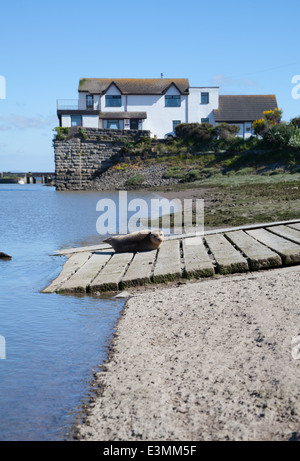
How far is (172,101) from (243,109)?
8.59 metres

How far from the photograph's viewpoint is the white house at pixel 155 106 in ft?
196

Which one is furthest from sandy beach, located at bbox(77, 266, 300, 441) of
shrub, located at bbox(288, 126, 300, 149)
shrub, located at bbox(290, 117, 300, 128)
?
shrub, located at bbox(290, 117, 300, 128)

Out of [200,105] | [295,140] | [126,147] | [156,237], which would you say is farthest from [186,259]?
[200,105]

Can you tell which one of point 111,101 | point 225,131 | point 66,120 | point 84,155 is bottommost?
point 84,155

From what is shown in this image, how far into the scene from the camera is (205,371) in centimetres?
441

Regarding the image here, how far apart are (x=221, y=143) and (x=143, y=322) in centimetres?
4073

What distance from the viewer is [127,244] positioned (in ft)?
33.4

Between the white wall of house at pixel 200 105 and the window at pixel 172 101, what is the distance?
1390 millimetres

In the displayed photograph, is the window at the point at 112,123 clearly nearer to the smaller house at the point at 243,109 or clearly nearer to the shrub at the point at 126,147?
the shrub at the point at 126,147

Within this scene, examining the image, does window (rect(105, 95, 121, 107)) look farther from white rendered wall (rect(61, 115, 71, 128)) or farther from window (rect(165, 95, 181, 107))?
window (rect(165, 95, 181, 107))

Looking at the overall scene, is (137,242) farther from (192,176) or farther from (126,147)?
(126,147)

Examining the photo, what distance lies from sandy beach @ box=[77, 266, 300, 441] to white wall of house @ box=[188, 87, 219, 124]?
5574 cm
